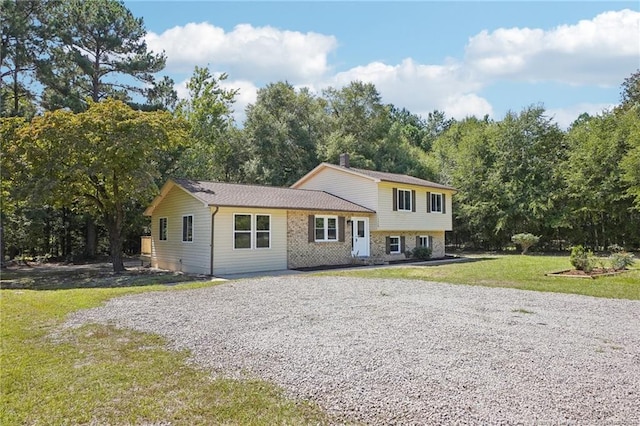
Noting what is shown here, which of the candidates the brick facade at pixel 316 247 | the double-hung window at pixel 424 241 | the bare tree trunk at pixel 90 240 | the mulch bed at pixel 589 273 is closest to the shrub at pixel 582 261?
the mulch bed at pixel 589 273

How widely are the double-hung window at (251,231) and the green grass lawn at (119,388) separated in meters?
9.51

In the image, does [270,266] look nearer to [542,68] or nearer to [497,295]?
[497,295]

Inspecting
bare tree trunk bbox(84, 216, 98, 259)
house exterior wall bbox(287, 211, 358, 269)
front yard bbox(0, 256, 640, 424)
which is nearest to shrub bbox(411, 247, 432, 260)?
house exterior wall bbox(287, 211, 358, 269)

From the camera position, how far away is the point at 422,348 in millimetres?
5398

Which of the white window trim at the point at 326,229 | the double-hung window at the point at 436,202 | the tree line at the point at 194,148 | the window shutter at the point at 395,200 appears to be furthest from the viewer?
the double-hung window at the point at 436,202

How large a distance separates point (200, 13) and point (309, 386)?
9653mm

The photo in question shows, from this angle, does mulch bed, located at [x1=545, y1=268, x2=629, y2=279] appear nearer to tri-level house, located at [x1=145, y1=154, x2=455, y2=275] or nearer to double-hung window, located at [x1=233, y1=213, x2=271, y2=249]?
tri-level house, located at [x1=145, y1=154, x2=455, y2=275]

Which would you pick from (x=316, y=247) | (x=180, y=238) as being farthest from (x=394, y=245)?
(x=180, y=238)

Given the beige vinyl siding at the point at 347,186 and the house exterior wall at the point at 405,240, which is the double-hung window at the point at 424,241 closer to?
the house exterior wall at the point at 405,240

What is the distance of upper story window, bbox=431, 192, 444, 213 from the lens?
23200 mm

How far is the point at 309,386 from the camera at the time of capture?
4.26 meters

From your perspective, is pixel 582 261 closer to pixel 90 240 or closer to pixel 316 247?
pixel 316 247

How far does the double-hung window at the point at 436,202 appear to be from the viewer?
23.2 meters

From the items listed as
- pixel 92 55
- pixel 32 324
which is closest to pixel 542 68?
pixel 32 324
